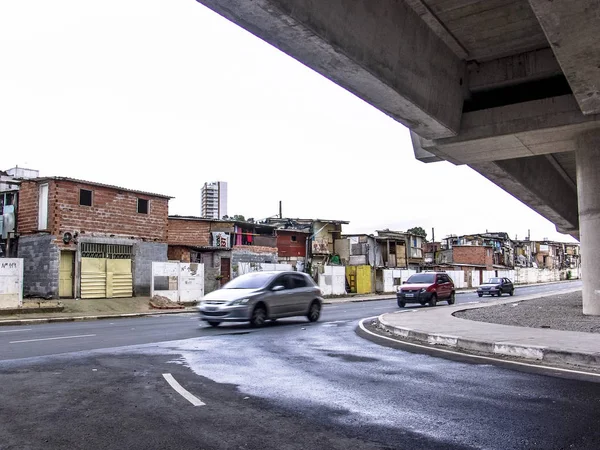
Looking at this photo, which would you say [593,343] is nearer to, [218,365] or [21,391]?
[218,365]

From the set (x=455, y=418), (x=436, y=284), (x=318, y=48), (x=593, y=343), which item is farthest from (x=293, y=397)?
(x=436, y=284)

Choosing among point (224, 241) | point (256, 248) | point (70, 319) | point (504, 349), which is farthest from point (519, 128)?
point (224, 241)

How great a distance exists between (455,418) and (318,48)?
17.7 feet

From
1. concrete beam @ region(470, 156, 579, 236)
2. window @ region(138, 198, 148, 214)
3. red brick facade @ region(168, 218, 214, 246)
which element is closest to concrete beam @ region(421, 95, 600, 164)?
concrete beam @ region(470, 156, 579, 236)

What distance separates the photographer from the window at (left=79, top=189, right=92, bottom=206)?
28.9 meters

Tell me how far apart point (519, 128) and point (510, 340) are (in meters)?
→ 5.58

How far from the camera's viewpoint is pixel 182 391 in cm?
645

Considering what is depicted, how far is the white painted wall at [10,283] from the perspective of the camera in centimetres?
2173

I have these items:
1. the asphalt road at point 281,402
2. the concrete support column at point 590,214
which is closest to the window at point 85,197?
the asphalt road at point 281,402

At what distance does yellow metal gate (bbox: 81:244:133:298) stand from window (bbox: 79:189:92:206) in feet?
7.81

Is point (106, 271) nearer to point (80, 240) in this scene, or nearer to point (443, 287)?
point (80, 240)

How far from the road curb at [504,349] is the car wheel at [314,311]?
444cm

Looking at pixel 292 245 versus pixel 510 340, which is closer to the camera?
pixel 510 340

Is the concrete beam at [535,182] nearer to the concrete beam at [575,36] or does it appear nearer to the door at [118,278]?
the concrete beam at [575,36]
